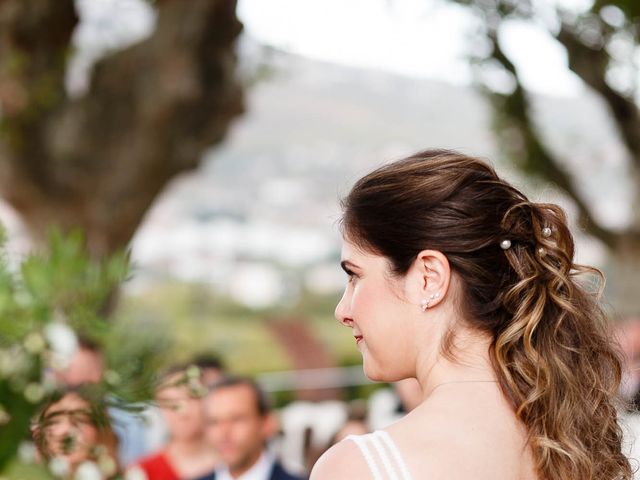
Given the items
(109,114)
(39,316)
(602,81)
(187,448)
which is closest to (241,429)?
(187,448)

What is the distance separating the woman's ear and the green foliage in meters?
0.52

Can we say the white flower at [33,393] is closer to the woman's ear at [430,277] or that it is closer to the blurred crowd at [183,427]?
the blurred crowd at [183,427]

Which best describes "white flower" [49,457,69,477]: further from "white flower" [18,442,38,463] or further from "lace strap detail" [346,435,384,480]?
"lace strap detail" [346,435,384,480]

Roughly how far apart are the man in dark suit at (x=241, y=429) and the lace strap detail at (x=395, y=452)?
2763 millimetres

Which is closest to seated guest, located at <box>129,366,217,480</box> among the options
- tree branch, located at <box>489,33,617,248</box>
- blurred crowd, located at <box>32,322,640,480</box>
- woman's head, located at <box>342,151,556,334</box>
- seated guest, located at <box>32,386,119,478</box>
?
blurred crowd, located at <box>32,322,640,480</box>

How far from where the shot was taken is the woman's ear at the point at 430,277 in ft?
5.99

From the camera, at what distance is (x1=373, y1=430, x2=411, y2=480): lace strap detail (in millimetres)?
1612

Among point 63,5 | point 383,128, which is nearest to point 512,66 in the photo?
point 63,5

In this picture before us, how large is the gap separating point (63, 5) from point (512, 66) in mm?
5491

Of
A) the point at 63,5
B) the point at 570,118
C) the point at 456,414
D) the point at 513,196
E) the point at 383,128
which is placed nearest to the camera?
the point at 456,414

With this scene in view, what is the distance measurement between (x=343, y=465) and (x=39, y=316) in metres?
0.57

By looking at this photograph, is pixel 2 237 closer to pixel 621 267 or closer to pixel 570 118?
pixel 621 267

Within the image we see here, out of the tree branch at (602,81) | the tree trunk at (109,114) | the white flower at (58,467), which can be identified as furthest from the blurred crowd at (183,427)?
the tree branch at (602,81)

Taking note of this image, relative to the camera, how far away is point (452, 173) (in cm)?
189
